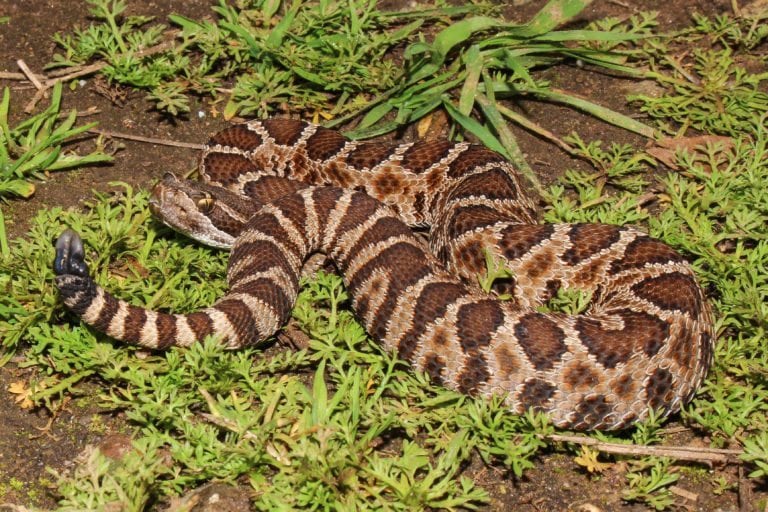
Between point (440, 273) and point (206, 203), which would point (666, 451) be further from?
point (206, 203)

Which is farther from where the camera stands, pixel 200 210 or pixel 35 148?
pixel 35 148

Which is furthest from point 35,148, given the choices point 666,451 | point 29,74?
point 666,451

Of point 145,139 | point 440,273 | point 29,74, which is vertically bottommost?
point 145,139

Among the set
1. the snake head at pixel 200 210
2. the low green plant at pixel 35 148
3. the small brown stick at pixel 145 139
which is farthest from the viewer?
the small brown stick at pixel 145 139

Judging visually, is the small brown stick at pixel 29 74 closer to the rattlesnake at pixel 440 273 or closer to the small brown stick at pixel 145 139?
the small brown stick at pixel 145 139

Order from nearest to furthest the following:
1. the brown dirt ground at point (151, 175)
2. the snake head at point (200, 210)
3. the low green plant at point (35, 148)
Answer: the brown dirt ground at point (151, 175) → the snake head at point (200, 210) → the low green plant at point (35, 148)

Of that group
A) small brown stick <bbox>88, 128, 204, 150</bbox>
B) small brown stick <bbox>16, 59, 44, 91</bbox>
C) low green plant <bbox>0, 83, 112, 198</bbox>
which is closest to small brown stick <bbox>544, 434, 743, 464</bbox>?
small brown stick <bbox>88, 128, 204, 150</bbox>

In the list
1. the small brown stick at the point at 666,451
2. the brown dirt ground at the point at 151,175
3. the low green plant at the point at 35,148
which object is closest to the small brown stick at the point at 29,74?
the brown dirt ground at the point at 151,175
